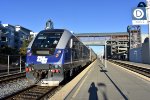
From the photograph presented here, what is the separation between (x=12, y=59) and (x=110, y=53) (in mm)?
140264

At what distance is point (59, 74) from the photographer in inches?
603

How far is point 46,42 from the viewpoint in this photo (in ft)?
54.9

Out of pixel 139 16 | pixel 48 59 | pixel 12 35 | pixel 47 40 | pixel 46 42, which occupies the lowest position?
pixel 48 59

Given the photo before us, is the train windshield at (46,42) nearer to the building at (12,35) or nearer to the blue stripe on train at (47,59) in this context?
the blue stripe on train at (47,59)

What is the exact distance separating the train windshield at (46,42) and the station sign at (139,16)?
896 centimetres

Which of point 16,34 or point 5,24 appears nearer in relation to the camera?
point 5,24

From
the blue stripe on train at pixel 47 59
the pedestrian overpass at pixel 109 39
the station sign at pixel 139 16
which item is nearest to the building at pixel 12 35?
the pedestrian overpass at pixel 109 39

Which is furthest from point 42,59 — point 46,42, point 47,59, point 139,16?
point 139,16

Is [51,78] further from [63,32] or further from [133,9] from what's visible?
[133,9]

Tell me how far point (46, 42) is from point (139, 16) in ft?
33.8

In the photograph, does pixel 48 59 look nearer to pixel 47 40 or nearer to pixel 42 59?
pixel 42 59

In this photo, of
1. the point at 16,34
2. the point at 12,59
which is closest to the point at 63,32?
the point at 12,59

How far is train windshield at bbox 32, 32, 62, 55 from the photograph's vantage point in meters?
16.1

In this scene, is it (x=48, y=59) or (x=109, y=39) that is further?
(x=109, y=39)
